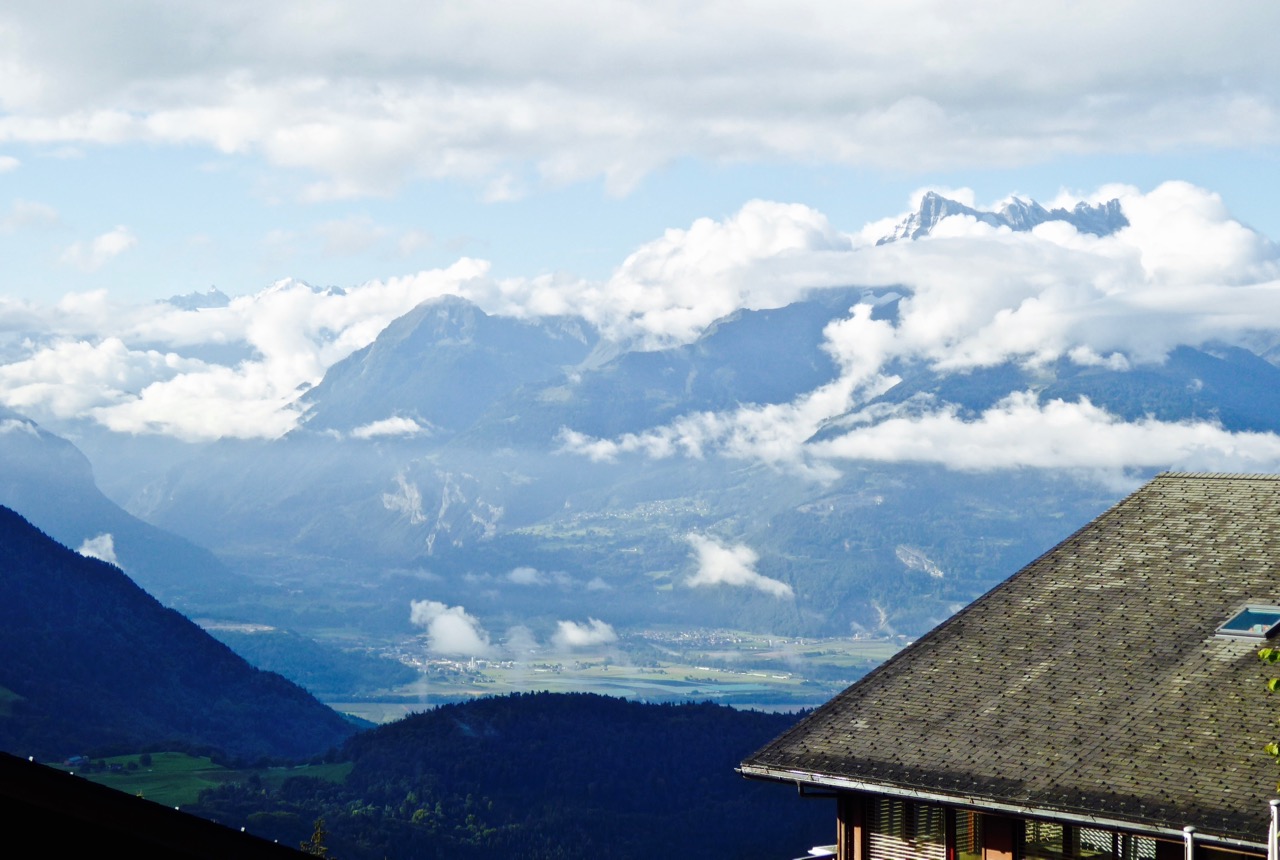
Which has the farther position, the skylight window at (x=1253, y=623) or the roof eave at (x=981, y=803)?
the skylight window at (x=1253, y=623)

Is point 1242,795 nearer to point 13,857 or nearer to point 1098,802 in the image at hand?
point 1098,802

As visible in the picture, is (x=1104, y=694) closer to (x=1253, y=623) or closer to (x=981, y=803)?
(x=1253, y=623)

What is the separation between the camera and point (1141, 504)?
30078mm

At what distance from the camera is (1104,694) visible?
25.0 meters

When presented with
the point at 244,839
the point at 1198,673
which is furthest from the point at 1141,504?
the point at 244,839

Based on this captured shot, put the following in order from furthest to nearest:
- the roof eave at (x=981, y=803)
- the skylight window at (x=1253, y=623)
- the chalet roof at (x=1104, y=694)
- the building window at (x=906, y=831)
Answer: the building window at (x=906, y=831) < the skylight window at (x=1253, y=623) < the chalet roof at (x=1104, y=694) < the roof eave at (x=981, y=803)

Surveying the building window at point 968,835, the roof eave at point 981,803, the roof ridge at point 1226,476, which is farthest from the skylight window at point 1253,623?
the building window at point 968,835

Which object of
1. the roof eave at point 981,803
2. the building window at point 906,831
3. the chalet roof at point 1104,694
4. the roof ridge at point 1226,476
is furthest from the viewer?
the roof ridge at point 1226,476

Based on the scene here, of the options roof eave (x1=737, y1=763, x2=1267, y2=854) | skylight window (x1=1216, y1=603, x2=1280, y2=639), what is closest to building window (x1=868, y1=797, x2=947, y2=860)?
roof eave (x1=737, y1=763, x2=1267, y2=854)

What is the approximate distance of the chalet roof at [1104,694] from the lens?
2262 centimetres

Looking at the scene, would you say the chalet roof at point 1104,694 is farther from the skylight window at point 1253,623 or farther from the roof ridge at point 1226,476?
the skylight window at point 1253,623

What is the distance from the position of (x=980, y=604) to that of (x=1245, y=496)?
4.85 meters

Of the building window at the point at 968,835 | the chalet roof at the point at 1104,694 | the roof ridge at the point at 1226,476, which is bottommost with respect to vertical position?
the building window at the point at 968,835

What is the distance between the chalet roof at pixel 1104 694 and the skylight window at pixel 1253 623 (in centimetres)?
21
